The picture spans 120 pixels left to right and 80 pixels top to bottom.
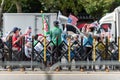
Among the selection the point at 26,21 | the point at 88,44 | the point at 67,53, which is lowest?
the point at 67,53

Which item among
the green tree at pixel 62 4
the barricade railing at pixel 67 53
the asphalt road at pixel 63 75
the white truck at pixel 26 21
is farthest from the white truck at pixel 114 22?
the green tree at pixel 62 4

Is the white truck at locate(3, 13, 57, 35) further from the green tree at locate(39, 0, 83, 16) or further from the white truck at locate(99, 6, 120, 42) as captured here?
the green tree at locate(39, 0, 83, 16)

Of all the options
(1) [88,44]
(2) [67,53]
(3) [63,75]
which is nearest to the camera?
(3) [63,75]

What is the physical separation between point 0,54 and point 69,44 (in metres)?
2.70

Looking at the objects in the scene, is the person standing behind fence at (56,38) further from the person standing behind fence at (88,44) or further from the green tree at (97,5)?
the green tree at (97,5)

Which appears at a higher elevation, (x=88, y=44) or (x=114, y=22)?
(x=114, y=22)

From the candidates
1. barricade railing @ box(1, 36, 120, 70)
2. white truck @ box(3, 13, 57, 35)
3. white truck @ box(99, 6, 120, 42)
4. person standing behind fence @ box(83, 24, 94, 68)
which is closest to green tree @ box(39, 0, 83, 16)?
white truck @ box(3, 13, 57, 35)

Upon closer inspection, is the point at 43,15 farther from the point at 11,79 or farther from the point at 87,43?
the point at 11,79

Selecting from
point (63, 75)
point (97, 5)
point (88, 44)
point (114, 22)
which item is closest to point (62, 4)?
point (97, 5)

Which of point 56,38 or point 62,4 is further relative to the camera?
point 62,4

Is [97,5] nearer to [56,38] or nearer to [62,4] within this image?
[62,4]

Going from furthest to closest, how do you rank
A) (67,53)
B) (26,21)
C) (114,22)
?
(26,21), (114,22), (67,53)

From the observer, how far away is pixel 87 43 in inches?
757

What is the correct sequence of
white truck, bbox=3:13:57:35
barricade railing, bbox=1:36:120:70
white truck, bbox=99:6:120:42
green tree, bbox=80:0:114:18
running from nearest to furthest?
barricade railing, bbox=1:36:120:70 < white truck, bbox=99:6:120:42 < white truck, bbox=3:13:57:35 < green tree, bbox=80:0:114:18
